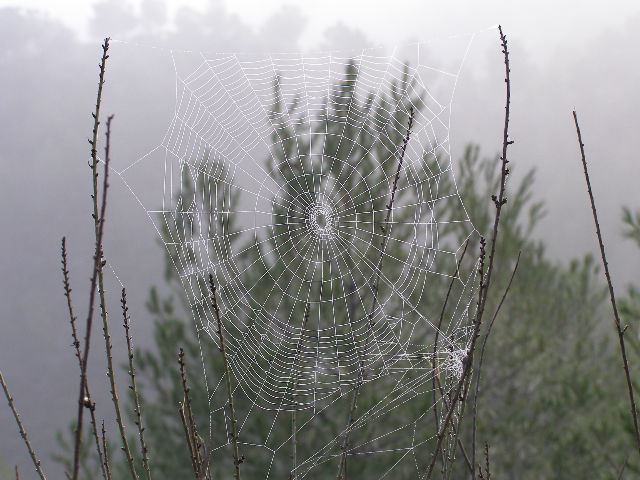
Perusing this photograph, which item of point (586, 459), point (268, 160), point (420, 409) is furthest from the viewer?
point (586, 459)

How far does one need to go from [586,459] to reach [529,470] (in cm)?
94

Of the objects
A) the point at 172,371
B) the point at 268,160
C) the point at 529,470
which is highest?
the point at 268,160

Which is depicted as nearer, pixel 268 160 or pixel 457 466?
pixel 268 160

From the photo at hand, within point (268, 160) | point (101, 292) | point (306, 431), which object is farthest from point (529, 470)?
point (101, 292)

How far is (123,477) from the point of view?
11820mm

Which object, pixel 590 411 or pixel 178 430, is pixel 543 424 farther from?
pixel 178 430

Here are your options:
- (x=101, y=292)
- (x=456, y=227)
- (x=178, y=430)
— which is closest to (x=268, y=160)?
(x=456, y=227)

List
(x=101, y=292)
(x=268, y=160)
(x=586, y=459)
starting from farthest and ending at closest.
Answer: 1. (x=586, y=459)
2. (x=268, y=160)
3. (x=101, y=292)

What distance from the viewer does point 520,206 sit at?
42.1 feet

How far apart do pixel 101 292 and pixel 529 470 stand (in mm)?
12321

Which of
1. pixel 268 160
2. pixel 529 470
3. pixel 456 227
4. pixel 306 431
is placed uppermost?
pixel 268 160

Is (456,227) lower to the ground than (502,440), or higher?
higher

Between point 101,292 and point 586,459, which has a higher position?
point 101,292

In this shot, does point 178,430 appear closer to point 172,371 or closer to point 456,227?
point 172,371
